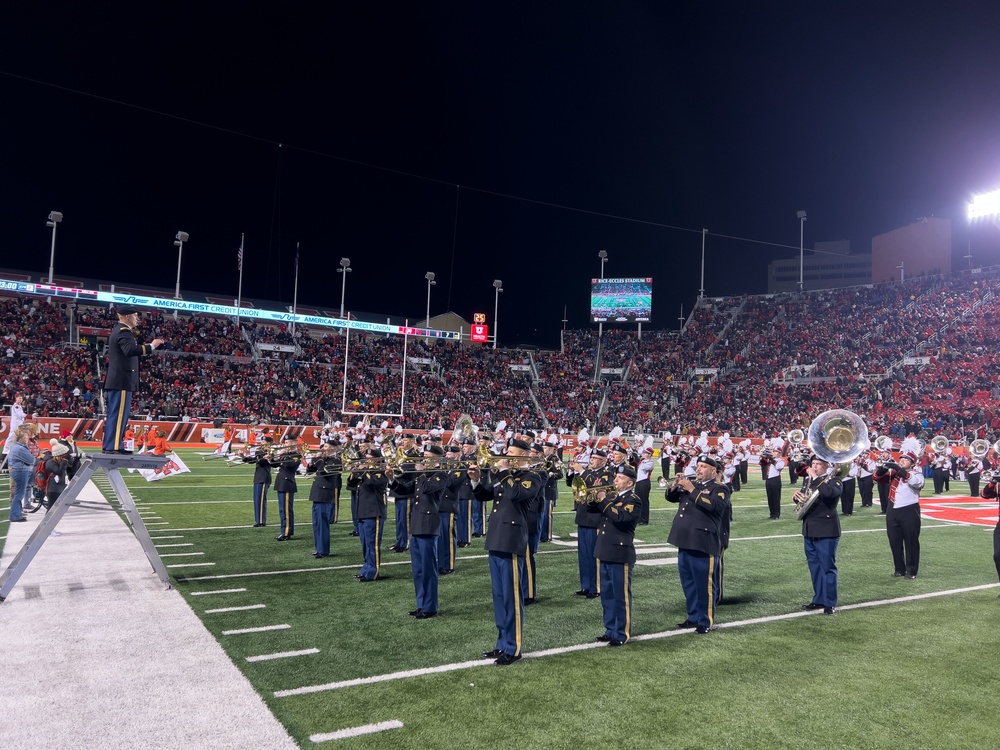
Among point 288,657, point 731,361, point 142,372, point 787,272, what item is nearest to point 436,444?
point 288,657

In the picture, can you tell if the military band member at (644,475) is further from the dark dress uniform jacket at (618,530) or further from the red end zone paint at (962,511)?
the red end zone paint at (962,511)

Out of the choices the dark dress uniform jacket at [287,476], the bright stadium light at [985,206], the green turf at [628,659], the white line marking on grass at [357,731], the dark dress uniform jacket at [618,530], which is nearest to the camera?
the white line marking on grass at [357,731]

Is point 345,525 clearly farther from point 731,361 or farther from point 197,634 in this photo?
point 731,361

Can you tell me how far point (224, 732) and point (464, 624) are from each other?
9.10 ft

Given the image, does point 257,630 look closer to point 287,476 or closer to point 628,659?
point 628,659

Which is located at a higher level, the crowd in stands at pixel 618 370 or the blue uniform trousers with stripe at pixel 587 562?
the crowd in stands at pixel 618 370

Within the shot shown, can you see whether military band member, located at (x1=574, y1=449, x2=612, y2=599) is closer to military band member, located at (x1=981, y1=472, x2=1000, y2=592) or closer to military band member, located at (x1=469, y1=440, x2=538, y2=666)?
military band member, located at (x1=469, y1=440, x2=538, y2=666)

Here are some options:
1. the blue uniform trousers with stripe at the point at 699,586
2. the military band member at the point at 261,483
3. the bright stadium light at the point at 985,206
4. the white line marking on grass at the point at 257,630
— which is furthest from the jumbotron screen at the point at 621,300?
the white line marking on grass at the point at 257,630

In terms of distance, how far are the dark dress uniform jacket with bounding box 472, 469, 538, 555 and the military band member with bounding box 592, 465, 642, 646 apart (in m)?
0.73

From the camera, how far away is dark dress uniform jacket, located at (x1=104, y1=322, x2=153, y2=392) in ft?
22.0

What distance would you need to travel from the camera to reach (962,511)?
17.1 meters

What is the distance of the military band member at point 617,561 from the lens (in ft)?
19.5

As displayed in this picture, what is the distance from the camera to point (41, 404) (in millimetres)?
28312

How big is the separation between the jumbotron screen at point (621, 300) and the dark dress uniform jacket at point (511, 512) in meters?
45.9
